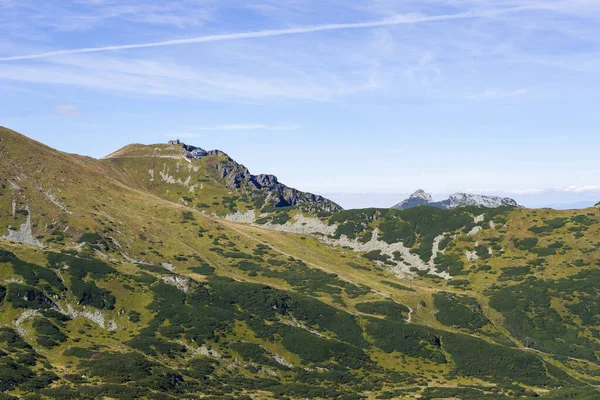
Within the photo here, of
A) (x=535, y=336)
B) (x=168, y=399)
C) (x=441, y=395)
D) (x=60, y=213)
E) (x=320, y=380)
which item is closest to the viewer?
(x=168, y=399)

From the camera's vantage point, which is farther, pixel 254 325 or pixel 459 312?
pixel 459 312

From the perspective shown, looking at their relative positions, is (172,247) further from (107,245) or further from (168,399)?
(168,399)

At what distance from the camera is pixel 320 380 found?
12650cm

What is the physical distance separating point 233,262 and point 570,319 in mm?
111287

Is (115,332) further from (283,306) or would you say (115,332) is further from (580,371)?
(580,371)

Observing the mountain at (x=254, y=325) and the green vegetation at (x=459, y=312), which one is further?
the green vegetation at (x=459, y=312)

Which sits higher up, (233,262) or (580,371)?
(233,262)

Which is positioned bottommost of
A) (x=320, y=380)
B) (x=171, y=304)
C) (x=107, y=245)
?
(x=320, y=380)

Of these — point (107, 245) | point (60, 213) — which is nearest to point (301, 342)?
point (107, 245)

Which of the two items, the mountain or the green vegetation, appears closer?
the mountain

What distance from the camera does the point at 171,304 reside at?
146 m

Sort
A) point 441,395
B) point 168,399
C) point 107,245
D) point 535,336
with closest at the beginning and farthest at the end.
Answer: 1. point 168,399
2. point 441,395
3. point 535,336
4. point 107,245

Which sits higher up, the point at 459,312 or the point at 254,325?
the point at 459,312

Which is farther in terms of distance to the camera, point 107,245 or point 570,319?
point 107,245
